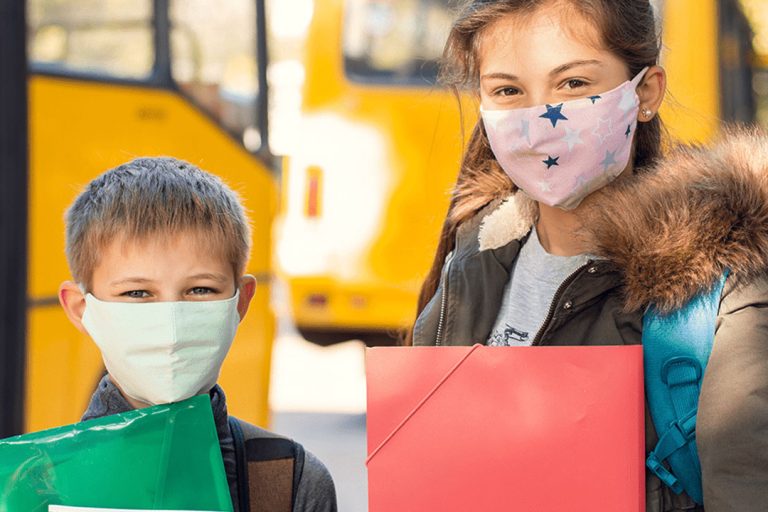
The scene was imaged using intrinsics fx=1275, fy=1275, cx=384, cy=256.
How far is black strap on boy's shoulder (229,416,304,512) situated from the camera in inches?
79.4

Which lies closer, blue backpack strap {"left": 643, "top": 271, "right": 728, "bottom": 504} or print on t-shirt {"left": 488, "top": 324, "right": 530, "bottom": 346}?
blue backpack strap {"left": 643, "top": 271, "right": 728, "bottom": 504}

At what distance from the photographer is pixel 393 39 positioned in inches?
330

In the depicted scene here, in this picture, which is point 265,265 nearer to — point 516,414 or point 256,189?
point 256,189

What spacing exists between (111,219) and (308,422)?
6.89 metres

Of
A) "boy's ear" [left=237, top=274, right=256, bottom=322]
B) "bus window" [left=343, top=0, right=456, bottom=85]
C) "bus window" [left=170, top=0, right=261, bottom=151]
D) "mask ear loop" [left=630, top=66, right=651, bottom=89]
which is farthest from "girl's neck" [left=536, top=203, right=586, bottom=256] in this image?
"bus window" [left=343, top=0, right=456, bottom=85]

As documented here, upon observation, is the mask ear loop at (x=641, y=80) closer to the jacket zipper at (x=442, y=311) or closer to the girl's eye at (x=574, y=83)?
the girl's eye at (x=574, y=83)

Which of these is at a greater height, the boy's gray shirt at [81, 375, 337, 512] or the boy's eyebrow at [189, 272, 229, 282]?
the boy's eyebrow at [189, 272, 229, 282]

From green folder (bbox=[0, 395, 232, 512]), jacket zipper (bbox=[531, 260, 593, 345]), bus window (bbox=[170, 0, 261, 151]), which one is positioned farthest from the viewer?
bus window (bbox=[170, 0, 261, 151])

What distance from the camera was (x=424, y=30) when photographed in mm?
8328

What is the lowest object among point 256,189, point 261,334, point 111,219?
point 261,334

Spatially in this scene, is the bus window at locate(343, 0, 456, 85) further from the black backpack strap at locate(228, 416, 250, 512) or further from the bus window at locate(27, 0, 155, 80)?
the black backpack strap at locate(228, 416, 250, 512)

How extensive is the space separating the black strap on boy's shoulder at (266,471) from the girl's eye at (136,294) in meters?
0.26

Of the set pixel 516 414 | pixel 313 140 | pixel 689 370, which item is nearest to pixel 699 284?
pixel 689 370

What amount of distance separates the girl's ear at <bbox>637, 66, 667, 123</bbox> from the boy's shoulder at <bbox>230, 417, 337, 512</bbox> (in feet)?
2.65
